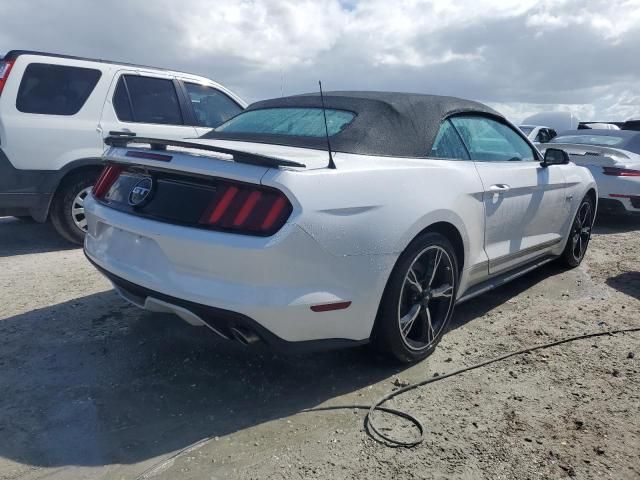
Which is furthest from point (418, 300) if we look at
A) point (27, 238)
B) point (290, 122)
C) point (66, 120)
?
point (27, 238)

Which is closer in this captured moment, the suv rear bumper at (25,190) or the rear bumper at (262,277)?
the rear bumper at (262,277)

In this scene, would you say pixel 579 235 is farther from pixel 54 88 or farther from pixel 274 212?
pixel 54 88

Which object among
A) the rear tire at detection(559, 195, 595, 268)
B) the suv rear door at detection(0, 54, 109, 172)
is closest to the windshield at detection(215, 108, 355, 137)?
the suv rear door at detection(0, 54, 109, 172)

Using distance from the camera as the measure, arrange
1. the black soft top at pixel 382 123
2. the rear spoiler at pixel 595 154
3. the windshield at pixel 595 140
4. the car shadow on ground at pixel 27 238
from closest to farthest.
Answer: the black soft top at pixel 382 123
the car shadow on ground at pixel 27 238
the rear spoiler at pixel 595 154
the windshield at pixel 595 140

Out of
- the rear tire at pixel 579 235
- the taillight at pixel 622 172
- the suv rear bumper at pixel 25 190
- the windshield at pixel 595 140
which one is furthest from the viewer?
the windshield at pixel 595 140

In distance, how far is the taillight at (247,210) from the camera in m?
2.48

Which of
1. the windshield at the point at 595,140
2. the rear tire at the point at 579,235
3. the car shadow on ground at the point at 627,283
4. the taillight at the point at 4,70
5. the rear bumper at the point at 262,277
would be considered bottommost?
the car shadow on ground at the point at 627,283

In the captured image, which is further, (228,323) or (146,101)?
(146,101)

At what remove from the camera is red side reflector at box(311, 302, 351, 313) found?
103 inches

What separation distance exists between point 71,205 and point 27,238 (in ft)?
3.23

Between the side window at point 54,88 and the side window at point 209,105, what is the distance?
111 cm

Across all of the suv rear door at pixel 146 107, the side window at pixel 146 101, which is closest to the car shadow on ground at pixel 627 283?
the suv rear door at pixel 146 107

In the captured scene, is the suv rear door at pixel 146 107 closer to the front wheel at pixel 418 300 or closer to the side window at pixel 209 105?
the side window at pixel 209 105

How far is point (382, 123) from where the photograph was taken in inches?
130
